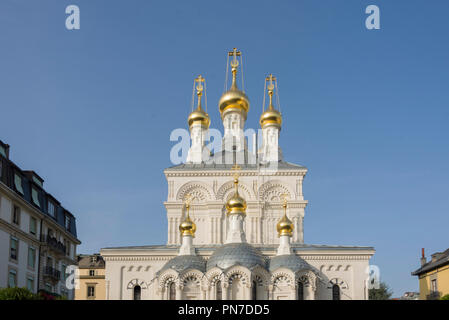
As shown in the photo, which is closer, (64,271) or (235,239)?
(235,239)

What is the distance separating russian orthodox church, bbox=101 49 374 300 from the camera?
3195 cm

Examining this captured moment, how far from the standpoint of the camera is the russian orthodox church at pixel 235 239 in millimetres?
31953

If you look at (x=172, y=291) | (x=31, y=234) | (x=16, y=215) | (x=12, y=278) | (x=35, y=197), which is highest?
(x=35, y=197)

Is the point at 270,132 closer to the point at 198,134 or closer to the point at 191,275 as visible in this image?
the point at 198,134

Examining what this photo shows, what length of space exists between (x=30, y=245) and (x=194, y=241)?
A: 11.5m

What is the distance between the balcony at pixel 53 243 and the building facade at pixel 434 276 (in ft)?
73.5

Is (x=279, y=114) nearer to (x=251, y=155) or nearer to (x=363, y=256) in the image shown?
(x=251, y=155)

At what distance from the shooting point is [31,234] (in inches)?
1226

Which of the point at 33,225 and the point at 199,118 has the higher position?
the point at 199,118

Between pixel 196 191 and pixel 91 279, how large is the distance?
745 inches

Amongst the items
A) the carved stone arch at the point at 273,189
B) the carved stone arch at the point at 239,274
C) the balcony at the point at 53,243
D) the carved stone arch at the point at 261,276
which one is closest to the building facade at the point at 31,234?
the balcony at the point at 53,243

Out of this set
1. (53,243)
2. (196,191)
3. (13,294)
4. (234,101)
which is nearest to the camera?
(13,294)

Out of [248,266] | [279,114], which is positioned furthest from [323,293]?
[279,114]

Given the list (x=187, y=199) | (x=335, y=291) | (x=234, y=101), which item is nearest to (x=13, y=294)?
(x=187, y=199)
